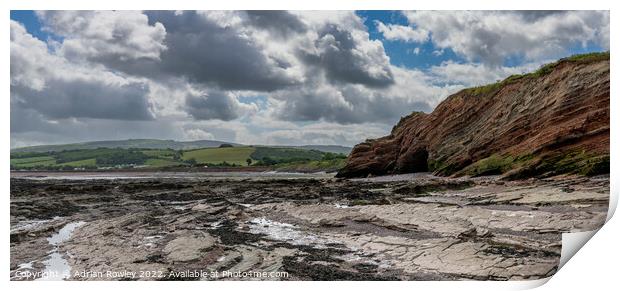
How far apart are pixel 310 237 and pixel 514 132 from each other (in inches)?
756

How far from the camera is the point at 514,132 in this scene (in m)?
27.5

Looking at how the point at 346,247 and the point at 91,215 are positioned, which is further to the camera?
the point at 91,215

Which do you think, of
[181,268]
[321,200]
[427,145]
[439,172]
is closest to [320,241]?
[181,268]

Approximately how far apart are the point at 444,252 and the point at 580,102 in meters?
16.7

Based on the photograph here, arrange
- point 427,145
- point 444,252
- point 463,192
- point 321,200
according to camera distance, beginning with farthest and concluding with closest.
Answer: point 427,145 → point 463,192 → point 321,200 → point 444,252

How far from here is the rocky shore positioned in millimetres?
10539

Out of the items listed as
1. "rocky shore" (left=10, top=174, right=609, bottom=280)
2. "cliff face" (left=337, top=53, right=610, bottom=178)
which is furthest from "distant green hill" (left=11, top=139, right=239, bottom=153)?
"cliff face" (left=337, top=53, right=610, bottom=178)

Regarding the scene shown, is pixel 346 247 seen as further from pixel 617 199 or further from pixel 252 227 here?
pixel 617 199

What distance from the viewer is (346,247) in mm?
12023

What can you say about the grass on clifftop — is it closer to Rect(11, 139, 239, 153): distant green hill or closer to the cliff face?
the cliff face

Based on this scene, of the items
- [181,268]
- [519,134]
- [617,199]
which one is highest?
[519,134]

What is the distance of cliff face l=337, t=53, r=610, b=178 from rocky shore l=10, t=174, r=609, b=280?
10.6 feet

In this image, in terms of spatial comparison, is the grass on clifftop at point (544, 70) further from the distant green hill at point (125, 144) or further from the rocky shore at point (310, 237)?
the distant green hill at point (125, 144)

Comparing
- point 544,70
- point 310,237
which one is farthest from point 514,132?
point 310,237
